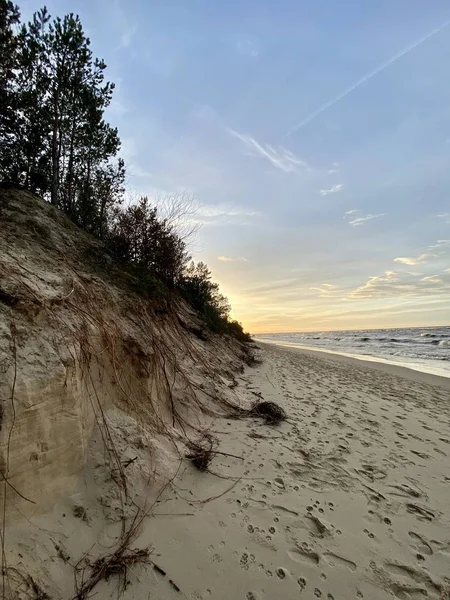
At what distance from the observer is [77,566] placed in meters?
2.27

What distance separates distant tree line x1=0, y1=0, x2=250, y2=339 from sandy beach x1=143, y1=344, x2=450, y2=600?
671 centimetres

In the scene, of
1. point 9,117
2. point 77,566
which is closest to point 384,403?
point 77,566

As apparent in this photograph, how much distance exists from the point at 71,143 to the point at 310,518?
47.4 feet

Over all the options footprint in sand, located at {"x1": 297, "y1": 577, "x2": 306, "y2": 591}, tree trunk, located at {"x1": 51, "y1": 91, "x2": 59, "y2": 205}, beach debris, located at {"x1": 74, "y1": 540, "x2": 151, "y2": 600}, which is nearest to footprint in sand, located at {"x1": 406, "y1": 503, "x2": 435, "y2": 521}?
footprint in sand, located at {"x1": 297, "y1": 577, "x2": 306, "y2": 591}

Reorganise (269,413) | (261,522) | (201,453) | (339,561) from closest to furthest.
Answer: (339,561), (261,522), (201,453), (269,413)

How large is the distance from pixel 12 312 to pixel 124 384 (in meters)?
1.73

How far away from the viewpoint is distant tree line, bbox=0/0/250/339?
31.7ft

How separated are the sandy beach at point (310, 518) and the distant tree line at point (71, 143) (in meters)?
6.71

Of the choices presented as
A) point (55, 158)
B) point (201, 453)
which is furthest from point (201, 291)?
point (201, 453)

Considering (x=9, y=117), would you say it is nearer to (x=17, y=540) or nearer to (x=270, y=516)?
(x=17, y=540)

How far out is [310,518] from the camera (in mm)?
3072

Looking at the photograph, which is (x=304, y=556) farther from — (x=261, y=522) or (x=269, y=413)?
(x=269, y=413)

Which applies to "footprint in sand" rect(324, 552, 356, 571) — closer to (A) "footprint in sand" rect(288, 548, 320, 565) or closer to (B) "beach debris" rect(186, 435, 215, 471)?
(A) "footprint in sand" rect(288, 548, 320, 565)

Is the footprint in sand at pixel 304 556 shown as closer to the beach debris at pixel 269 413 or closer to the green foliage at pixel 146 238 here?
the beach debris at pixel 269 413
